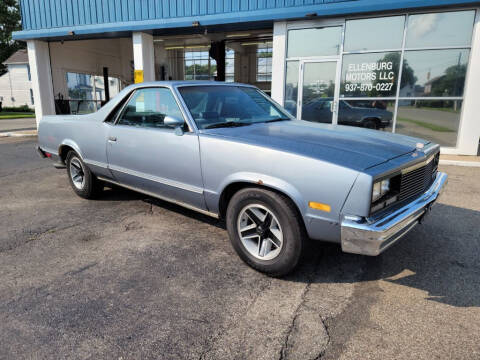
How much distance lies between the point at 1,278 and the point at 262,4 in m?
9.06

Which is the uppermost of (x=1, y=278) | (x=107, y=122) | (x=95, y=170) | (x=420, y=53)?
(x=420, y=53)

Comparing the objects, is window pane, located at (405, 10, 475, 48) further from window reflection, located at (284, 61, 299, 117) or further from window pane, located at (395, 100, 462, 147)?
window reflection, located at (284, 61, 299, 117)

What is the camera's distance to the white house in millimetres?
37844

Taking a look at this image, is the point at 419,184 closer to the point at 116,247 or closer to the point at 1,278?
the point at 116,247

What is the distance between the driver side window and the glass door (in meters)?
6.67

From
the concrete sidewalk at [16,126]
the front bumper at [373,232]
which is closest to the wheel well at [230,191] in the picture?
the front bumper at [373,232]

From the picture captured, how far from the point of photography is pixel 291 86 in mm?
9867

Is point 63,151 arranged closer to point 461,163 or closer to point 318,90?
point 318,90

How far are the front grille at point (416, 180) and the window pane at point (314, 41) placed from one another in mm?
6828

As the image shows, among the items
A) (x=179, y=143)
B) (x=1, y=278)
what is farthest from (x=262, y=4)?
(x=1, y=278)

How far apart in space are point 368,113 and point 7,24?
44622 millimetres

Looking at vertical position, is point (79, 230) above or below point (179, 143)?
below

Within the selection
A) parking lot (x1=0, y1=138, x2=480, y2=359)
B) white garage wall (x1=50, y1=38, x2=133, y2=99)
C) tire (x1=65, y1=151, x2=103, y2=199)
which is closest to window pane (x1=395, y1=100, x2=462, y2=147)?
parking lot (x1=0, y1=138, x2=480, y2=359)

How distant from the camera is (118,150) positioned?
Answer: 396 cm
